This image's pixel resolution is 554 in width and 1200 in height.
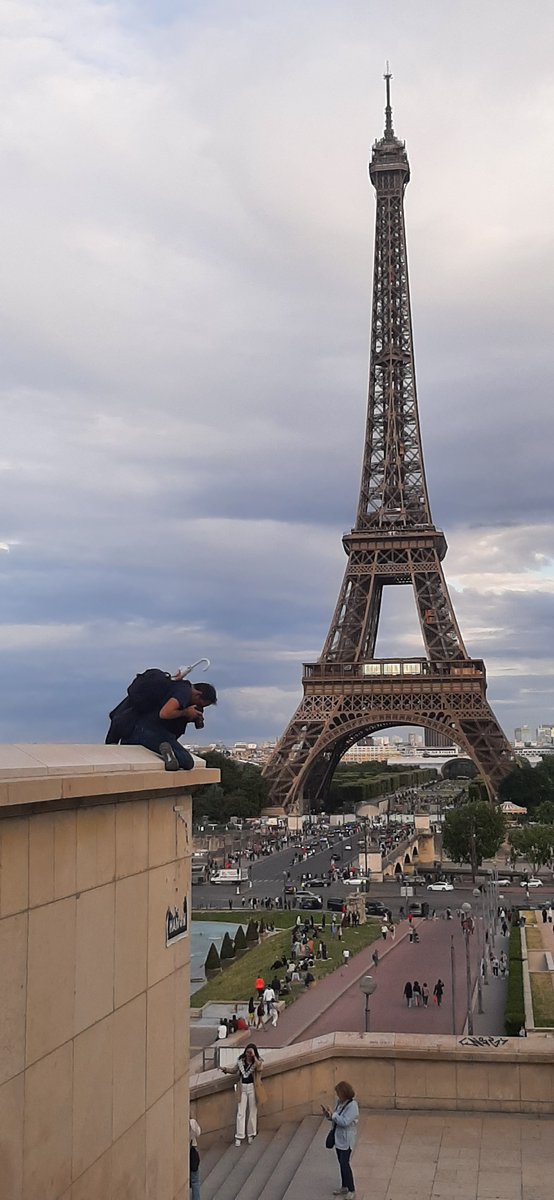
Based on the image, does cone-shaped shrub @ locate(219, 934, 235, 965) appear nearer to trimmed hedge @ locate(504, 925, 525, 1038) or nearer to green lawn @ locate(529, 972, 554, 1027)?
trimmed hedge @ locate(504, 925, 525, 1038)

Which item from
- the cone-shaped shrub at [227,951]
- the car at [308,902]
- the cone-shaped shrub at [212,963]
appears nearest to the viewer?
the cone-shaped shrub at [212,963]

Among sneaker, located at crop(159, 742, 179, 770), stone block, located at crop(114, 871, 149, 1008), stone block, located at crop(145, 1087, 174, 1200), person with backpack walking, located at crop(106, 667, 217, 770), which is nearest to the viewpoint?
stone block, located at crop(114, 871, 149, 1008)

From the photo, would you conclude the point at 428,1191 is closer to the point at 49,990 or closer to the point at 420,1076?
the point at 420,1076

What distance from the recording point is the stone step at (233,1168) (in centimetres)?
1195

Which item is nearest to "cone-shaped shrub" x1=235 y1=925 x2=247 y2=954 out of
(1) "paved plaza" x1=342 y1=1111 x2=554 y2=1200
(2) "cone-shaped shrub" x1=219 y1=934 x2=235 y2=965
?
(2) "cone-shaped shrub" x1=219 y1=934 x2=235 y2=965

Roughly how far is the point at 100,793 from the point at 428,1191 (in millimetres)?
6714

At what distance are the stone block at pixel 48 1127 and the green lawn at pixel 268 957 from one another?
24833 millimetres

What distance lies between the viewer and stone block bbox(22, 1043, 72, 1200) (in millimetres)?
6301

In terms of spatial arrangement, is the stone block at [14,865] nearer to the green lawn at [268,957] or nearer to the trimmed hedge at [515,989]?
the trimmed hedge at [515,989]

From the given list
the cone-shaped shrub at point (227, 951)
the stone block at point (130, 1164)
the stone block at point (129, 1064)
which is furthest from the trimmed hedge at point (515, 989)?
the stone block at point (129, 1064)

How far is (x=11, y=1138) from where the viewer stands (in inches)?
240

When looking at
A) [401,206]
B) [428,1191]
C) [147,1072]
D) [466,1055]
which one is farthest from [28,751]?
[401,206]

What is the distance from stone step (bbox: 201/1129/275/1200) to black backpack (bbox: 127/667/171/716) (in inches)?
245

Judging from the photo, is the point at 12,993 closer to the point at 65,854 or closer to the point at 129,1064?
the point at 65,854
